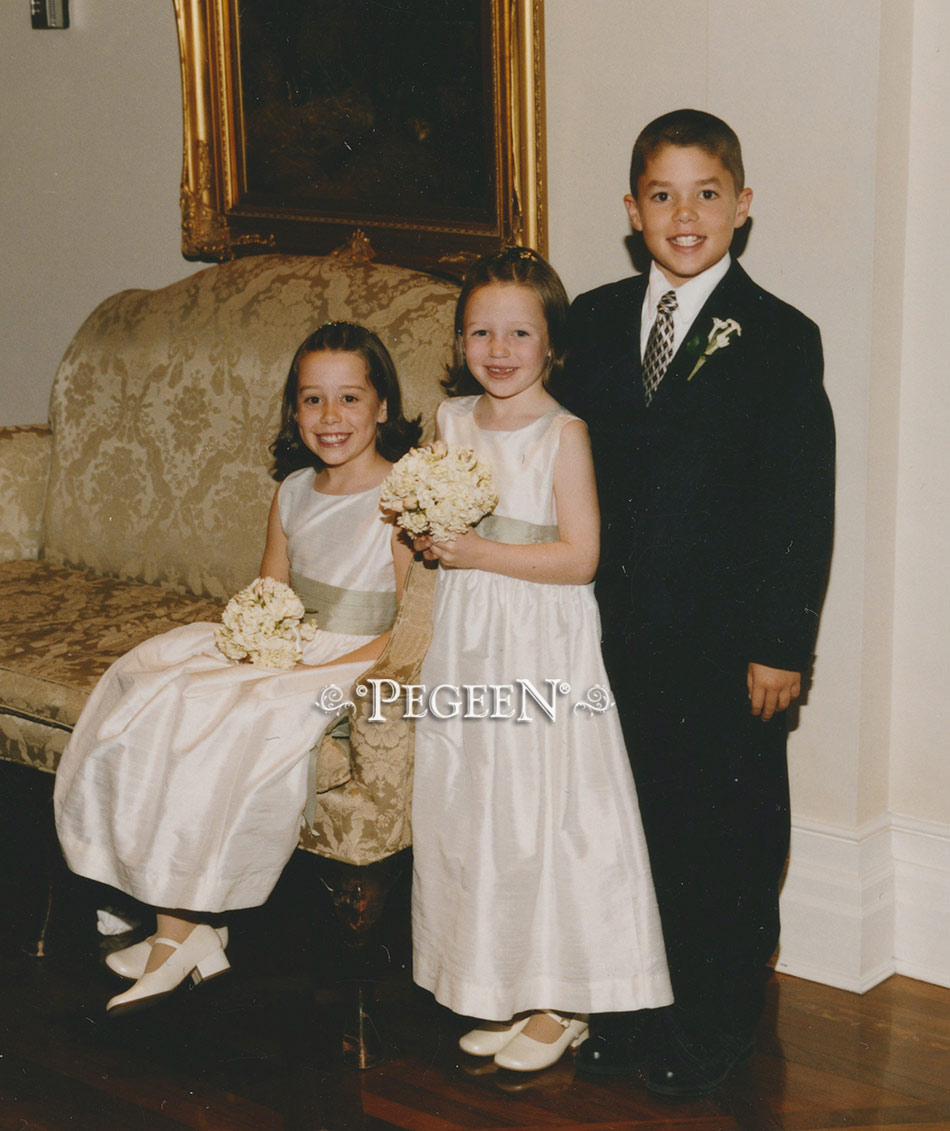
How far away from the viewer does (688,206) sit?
2346mm

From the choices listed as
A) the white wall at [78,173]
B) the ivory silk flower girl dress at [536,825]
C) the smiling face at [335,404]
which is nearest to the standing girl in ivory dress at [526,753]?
the ivory silk flower girl dress at [536,825]

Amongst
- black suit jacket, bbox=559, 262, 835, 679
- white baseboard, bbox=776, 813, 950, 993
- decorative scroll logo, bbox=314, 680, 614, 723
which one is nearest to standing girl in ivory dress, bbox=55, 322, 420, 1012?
decorative scroll logo, bbox=314, 680, 614, 723

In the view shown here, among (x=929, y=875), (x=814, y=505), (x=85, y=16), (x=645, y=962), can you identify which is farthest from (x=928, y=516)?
(x=85, y=16)

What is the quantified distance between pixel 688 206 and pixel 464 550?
2.45 ft

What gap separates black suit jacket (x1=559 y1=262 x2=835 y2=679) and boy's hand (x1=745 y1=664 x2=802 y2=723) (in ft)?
0.09

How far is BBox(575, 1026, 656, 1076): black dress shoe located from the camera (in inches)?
99.7

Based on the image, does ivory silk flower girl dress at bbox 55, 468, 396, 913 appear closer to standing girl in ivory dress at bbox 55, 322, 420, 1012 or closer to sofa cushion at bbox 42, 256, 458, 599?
standing girl in ivory dress at bbox 55, 322, 420, 1012

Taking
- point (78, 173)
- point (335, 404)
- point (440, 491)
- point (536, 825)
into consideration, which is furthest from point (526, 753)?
point (78, 173)

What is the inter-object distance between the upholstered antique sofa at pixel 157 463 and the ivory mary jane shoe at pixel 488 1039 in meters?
0.79

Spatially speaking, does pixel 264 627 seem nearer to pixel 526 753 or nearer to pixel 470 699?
pixel 470 699

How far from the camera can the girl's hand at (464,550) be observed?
7.84 feet

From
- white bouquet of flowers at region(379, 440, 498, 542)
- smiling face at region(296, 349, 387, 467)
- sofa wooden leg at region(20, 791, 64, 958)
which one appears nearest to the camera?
white bouquet of flowers at region(379, 440, 498, 542)

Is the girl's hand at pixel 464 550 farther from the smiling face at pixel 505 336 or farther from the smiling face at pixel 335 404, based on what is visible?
the smiling face at pixel 335 404

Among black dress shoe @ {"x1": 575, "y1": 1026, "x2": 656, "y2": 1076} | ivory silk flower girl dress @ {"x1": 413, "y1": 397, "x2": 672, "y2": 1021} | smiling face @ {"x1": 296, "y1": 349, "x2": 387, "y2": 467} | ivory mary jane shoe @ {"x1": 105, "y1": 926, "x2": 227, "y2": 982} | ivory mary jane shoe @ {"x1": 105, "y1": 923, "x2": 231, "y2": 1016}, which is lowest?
black dress shoe @ {"x1": 575, "y1": 1026, "x2": 656, "y2": 1076}
